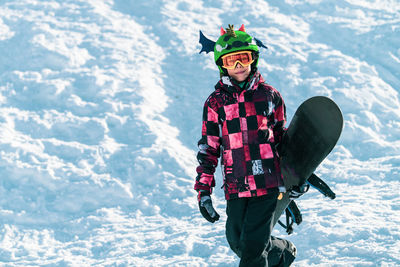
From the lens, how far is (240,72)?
303 centimetres

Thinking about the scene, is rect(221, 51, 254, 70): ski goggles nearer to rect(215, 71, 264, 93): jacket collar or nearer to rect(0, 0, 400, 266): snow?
rect(215, 71, 264, 93): jacket collar

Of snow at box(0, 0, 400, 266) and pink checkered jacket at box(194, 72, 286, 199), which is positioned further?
snow at box(0, 0, 400, 266)

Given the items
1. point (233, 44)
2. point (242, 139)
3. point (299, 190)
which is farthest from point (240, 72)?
point (299, 190)

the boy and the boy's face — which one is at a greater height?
the boy's face

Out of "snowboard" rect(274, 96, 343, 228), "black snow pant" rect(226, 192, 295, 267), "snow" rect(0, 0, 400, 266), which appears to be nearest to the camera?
"black snow pant" rect(226, 192, 295, 267)

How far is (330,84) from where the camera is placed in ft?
28.2

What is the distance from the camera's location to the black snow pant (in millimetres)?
2928

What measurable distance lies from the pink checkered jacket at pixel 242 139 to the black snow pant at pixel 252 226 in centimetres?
8

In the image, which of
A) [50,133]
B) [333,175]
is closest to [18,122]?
[50,133]

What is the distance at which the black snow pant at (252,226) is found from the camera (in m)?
2.93

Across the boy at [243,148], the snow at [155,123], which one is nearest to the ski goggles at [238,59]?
the boy at [243,148]

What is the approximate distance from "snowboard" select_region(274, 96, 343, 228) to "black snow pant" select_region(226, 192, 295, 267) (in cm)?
24

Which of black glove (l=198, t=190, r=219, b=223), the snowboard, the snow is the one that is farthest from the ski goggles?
the snow

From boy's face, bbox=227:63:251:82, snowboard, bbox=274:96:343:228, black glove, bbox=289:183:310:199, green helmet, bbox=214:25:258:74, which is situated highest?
green helmet, bbox=214:25:258:74
